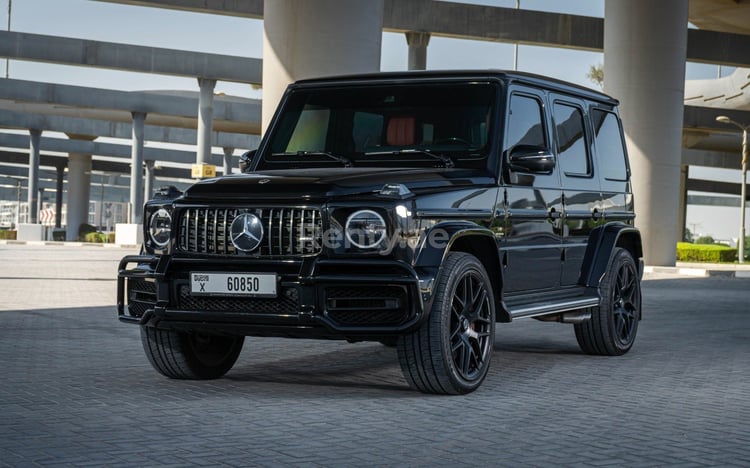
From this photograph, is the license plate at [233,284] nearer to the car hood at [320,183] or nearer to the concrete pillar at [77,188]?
the car hood at [320,183]

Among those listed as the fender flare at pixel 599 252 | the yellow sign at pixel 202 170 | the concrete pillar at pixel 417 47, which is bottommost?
the fender flare at pixel 599 252

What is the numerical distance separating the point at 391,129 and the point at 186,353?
2139 millimetres

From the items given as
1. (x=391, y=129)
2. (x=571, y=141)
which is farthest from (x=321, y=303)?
(x=571, y=141)

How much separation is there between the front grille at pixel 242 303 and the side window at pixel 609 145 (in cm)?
407

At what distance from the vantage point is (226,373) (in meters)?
8.71

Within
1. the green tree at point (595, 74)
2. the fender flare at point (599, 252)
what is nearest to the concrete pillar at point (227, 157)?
the green tree at point (595, 74)

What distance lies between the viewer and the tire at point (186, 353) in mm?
8070

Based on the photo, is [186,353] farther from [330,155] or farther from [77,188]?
[77,188]

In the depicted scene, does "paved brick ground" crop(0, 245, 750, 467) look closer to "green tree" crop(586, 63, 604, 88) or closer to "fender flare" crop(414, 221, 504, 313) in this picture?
"fender flare" crop(414, 221, 504, 313)

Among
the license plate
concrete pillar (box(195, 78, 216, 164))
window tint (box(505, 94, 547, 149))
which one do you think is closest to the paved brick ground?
the license plate

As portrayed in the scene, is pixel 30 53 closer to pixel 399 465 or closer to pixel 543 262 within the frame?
pixel 543 262

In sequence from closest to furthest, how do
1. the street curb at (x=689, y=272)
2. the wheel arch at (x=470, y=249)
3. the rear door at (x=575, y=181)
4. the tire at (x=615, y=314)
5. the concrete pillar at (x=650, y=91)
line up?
the wheel arch at (x=470, y=249)
the rear door at (x=575, y=181)
the tire at (x=615, y=314)
the street curb at (x=689, y=272)
the concrete pillar at (x=650, y=91)

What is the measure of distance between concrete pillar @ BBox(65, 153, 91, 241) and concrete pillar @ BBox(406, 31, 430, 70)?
42.1 m

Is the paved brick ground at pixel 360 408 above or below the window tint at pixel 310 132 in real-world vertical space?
below
